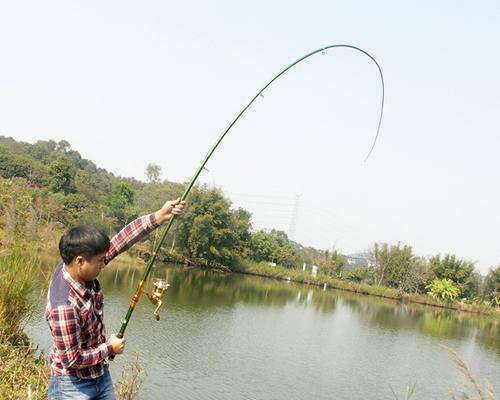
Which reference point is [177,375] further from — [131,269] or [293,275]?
[293,275]

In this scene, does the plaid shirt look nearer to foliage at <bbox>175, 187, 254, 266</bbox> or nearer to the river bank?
foliage at <bbox>175, 187, 254, 266</bbox>

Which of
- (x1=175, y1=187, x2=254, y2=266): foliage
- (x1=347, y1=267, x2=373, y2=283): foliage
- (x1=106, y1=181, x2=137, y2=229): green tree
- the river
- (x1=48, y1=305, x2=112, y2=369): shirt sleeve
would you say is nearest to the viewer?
(x1=48, y1=305, x2=112, y2=369): shirt sleeve

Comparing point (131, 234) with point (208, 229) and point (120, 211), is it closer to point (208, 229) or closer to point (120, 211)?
point (208, 229)

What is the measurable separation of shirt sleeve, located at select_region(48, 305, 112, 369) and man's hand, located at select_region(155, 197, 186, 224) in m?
0.76

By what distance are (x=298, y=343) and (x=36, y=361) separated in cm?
1075

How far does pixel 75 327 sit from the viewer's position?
1.97 m

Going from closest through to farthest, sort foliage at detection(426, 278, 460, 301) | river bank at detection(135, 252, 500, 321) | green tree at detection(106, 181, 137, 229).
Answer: green tree at detection(106, 181, 137, 229) → river bank at detection(135, 252, 500, 321) → foliage at detection(426, 278, 460, 301)

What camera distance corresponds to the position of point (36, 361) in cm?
549

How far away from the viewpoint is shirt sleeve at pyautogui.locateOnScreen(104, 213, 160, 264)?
2537 mm

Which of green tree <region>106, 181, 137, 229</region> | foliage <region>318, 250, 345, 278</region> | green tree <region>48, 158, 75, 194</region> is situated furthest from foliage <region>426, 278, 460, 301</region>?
green tree <region>48, 158, 75, 194</region>

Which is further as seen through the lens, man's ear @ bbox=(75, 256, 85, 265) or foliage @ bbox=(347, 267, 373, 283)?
foliage @ bbox=(347, 267, 373, 283)

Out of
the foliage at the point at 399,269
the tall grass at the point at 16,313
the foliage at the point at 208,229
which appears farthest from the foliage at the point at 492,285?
the tall grass at the point at 16,313

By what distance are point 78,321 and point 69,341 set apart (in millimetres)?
81

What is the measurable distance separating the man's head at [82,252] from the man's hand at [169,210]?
0.56 metres
